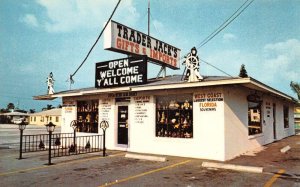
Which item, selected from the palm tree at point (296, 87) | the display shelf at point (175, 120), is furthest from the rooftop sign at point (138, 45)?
the palm tree at point (296, 87)

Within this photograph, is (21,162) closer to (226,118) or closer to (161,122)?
(161,122)

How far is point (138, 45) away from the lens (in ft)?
52.0

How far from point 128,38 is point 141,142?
228 inches

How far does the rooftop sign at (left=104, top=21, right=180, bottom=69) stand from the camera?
1419 centimetres

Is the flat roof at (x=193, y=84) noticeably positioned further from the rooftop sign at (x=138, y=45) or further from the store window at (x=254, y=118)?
the rooftop sign at (x=138, y=45)

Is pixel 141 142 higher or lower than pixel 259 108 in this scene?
lower

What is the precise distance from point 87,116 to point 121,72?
12.1 ft

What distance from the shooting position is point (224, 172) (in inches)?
345

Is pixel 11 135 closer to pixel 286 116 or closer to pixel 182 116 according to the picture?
pixel 182 116

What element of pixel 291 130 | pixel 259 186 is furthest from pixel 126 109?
pixel 291 130

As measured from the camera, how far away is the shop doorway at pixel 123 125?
14.2 meters

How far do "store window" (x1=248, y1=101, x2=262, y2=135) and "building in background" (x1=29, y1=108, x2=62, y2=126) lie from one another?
179 ft

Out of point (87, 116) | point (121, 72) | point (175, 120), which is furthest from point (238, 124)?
point (87, 116)

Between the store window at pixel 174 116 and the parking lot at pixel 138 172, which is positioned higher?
the store window at pixel 174 116
